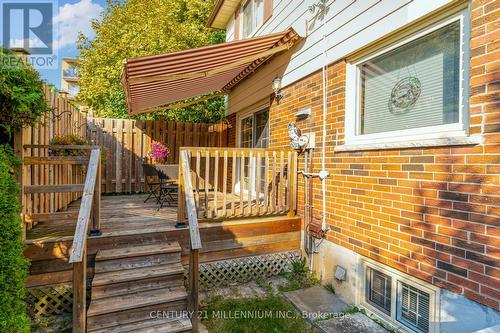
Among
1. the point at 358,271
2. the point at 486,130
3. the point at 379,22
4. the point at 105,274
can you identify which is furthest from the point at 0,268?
the point at 379,22

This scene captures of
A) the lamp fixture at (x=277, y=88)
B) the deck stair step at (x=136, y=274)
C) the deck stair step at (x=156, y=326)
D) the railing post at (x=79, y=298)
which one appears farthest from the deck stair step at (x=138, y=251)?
the lamp fixture at (x=277, y=88)

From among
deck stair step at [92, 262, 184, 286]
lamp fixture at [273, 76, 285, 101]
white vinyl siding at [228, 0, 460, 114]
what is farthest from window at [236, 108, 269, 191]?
deck stair step at [92, 262, 184, 286]

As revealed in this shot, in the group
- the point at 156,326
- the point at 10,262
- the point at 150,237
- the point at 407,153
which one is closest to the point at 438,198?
the point at 407,153

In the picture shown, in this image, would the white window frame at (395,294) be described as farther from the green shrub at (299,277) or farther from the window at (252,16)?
the window at (252,16)

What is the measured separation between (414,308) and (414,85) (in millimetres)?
2419

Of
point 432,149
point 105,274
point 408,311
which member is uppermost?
point 432,149

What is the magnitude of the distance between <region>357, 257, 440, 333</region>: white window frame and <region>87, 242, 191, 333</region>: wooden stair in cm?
221

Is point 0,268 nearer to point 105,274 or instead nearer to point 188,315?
point 105,274

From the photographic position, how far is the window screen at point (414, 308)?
2807 mm

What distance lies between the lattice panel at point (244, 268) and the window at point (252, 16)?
18.1ft

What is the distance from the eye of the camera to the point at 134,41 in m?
11.5

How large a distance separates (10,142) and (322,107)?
422cm

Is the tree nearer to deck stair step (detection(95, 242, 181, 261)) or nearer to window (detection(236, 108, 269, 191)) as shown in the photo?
window (detection(236, 108, 269, 191))

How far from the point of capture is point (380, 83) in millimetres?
3498
